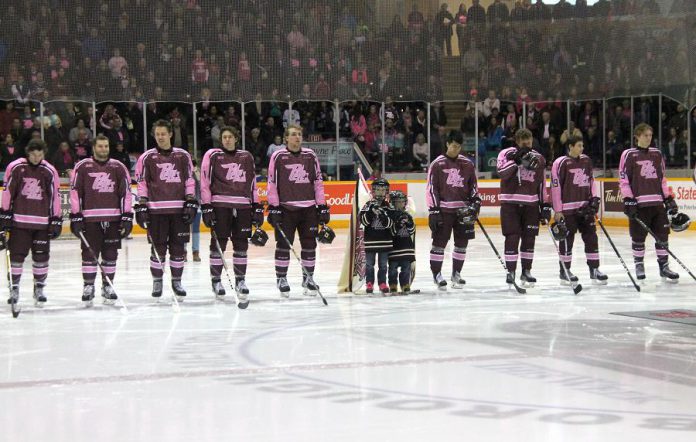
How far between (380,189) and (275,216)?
86 centimetres

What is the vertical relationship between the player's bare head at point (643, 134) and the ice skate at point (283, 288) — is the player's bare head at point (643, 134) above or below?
above

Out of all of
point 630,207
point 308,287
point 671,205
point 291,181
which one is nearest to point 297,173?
point 291,181

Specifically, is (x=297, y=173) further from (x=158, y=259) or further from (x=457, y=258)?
(x=457, y=258)

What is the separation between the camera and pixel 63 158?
16.8m

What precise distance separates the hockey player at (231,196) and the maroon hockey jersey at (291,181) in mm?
177

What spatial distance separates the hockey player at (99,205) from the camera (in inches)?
330

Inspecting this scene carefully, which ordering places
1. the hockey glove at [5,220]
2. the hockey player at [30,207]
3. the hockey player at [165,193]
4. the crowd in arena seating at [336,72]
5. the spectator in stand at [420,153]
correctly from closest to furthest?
the hockey glove at [5,220] < the hockey player at [30,207] < the hockey player at [165,193] < the crowd in arena seating at [336,72] < the spectator in stand at [420,153]

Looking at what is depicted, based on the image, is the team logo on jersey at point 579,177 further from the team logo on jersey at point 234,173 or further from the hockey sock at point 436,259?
the team logo on jersey at point 234,173

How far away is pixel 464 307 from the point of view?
27.0 feet

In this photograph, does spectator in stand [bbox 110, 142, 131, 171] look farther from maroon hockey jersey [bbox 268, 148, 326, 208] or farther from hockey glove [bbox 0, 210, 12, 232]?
hockey glove [bbox 0, 210, 12, 232]

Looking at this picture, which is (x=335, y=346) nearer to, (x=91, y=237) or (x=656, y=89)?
(x=91, y=237)

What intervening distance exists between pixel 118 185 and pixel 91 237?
0.44 metres

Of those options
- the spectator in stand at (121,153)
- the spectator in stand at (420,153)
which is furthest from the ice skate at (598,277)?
the spectator in stand at (121,153)

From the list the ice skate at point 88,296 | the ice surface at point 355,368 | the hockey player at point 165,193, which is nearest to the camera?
the ice surface at point 355,368
